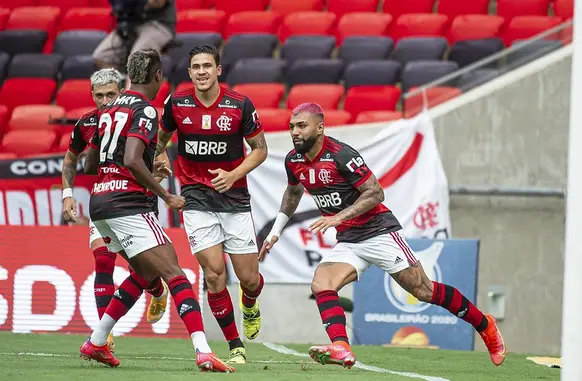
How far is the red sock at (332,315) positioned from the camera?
772 cm

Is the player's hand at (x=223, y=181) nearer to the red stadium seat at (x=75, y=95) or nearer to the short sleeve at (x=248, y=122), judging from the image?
A: the short sleeve at (x=248, y=122)

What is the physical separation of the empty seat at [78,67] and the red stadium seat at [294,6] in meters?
3.23

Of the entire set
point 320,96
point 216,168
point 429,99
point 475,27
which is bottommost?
point 216,168

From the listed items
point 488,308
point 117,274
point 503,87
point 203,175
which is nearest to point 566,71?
point 503,87

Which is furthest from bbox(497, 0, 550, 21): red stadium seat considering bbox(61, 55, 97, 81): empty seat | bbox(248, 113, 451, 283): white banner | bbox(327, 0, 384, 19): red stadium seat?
bbox(61, 55, 97, 81): empty seat

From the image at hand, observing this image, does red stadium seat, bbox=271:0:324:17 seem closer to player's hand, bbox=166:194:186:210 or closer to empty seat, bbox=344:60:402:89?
empty seat, bbox=344:60:402:89

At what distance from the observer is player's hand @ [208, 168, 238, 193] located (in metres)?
8.13

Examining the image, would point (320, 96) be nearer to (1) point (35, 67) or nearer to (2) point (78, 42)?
(2) point (78, 42)

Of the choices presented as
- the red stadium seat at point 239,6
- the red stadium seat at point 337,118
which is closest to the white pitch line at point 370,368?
the red stadium seat at point 337,118

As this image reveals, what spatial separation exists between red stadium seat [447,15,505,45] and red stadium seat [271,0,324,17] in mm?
2529

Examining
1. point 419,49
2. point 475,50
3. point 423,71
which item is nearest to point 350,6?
point 419,49

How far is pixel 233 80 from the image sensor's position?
51.8 feet

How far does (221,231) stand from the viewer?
8.51 meters

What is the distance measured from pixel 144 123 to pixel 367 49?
30.4ft
